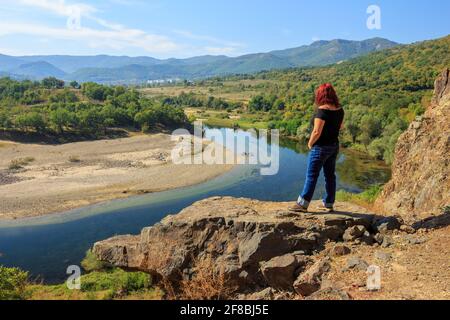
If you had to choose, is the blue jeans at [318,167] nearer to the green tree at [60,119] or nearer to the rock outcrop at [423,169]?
the rock outcrop at [423,169]

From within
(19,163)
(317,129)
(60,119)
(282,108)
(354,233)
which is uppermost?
(282,108)

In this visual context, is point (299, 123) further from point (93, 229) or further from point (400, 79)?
point (93, 229)

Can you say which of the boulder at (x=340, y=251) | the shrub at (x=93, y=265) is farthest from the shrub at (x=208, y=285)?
the shrub at (x=93, y=265)

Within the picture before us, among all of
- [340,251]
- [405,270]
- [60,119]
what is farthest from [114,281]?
[60,119]

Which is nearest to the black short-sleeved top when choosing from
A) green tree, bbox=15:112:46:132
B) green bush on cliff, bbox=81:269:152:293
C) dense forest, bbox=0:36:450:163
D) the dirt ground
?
the dirt ground

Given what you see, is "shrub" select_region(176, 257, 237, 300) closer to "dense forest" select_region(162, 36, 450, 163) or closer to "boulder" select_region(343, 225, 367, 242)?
"boulder" select_region(343, 225, 367, 242)

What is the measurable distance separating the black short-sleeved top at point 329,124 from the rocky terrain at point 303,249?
1858 mm

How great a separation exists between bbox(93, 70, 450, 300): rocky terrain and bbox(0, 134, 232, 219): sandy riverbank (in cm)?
3159

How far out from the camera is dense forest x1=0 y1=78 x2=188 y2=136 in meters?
77.6

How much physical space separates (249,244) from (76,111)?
89.4 m

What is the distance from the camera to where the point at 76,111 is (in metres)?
91.7

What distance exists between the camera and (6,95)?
10519 cm

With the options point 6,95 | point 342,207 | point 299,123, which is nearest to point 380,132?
point 299,123

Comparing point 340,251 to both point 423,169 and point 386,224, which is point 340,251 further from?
point 423,169
